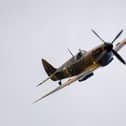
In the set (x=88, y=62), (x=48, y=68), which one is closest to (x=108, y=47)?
(x=88, y=62)

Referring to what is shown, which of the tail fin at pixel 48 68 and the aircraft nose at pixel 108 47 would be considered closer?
the aircraft nose at pixel 108 47

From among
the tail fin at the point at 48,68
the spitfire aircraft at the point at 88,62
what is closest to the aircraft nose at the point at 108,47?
the spitfire aircraft at the point at 88,62

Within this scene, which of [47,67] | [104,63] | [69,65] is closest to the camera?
[104,63]

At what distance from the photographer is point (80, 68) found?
51688 mm

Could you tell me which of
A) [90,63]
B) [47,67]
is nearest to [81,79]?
[90,63]

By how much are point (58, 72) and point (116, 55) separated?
7809 millimetres

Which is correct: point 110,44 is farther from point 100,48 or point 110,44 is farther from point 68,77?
point 68,77

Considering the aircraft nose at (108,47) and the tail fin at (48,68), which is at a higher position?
the tail fin at (48,68)

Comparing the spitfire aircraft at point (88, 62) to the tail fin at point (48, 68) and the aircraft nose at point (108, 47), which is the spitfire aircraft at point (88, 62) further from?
the tail fin at point (48, 68)

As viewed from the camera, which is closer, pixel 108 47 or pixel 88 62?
pixel 108 47

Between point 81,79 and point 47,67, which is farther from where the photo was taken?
point 47,67

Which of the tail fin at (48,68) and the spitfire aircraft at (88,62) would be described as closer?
the spitfire aircraft at (88,62)

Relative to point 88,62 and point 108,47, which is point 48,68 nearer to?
point 88,62

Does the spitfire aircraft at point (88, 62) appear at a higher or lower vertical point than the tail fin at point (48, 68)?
lower
